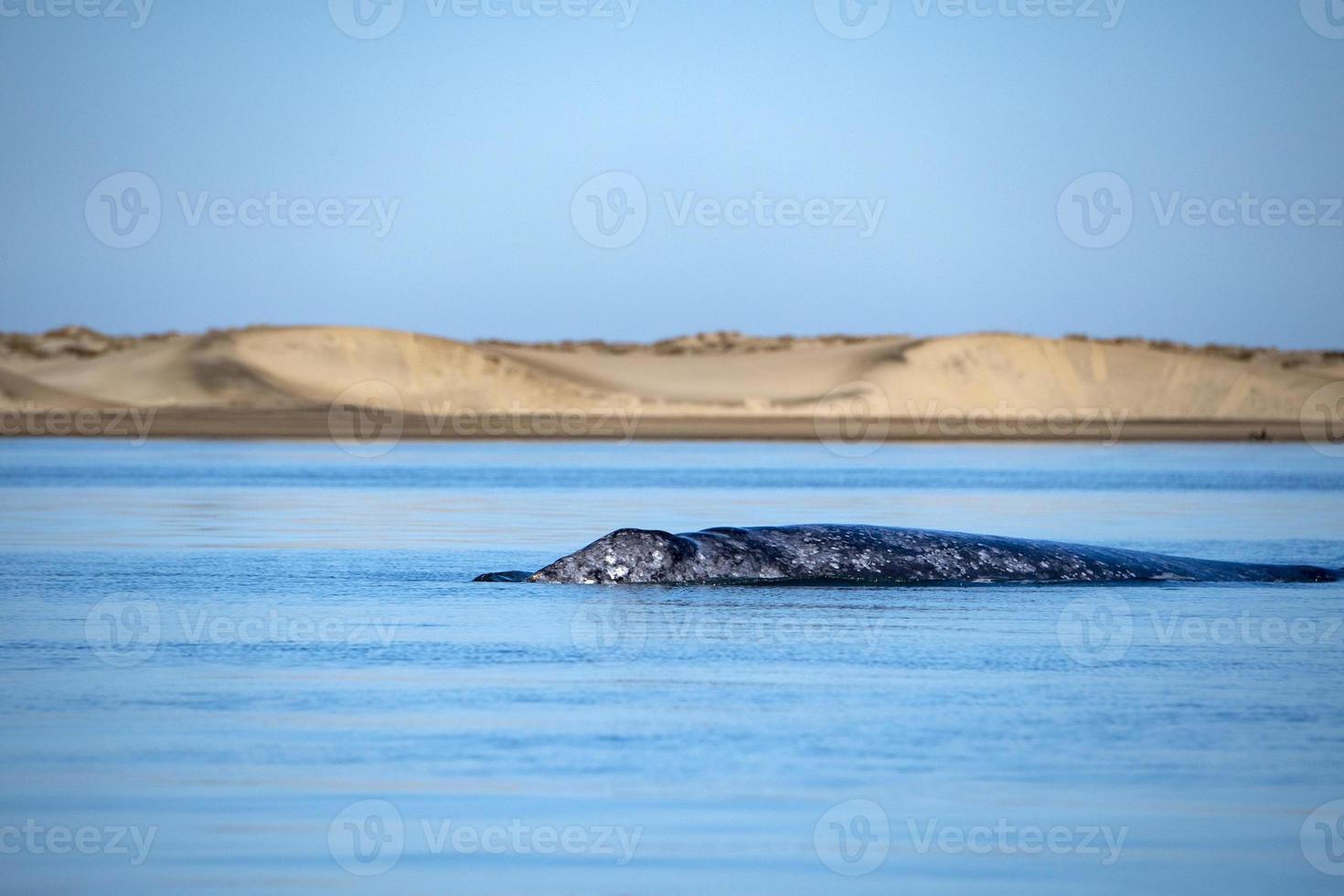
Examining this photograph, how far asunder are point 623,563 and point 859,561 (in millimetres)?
2657

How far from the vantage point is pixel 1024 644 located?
13852mm

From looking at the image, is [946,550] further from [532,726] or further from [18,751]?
[18,751]

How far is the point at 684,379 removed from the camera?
151875 millimetres

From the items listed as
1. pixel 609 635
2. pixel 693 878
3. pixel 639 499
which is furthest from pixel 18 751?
pixel 639 499

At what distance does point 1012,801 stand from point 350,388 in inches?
5018
